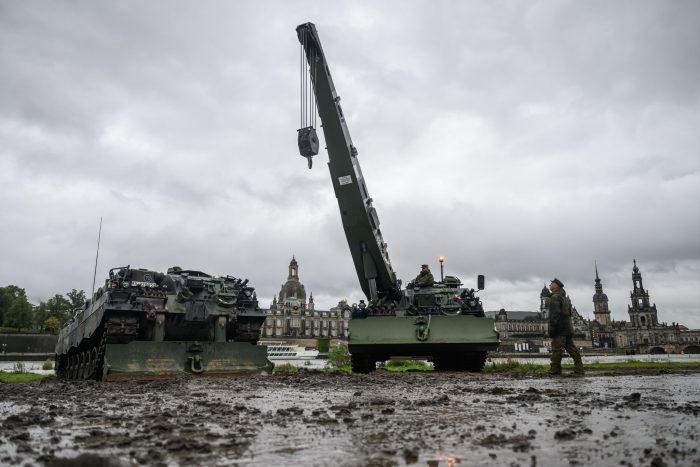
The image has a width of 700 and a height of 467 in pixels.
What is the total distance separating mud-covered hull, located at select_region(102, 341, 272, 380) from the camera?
11617 mm

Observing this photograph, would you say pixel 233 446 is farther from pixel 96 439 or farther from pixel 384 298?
pixel 384 298

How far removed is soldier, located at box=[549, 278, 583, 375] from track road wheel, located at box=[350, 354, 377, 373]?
4591mm

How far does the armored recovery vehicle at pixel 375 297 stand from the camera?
44.2 ft

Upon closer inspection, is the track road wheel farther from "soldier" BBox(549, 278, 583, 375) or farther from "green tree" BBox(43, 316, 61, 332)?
"green tree" BBox(43, 316, 61, 332)

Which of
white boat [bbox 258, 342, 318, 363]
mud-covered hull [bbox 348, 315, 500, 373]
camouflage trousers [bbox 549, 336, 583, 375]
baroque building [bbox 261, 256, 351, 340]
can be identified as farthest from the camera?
baroque building [bbox 261, 256, 351, 340]

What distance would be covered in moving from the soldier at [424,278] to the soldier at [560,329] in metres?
4.09

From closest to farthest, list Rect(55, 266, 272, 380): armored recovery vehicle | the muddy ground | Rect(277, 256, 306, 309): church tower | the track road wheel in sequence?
the muddy ground → Rect(55, 266, 272, 380): armored recovery vehicle → the track road wheel → Rect(277, 256, 306, 309): church tower

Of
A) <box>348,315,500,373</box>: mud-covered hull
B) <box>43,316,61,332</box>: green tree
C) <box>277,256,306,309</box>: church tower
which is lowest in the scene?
<box>348,315,500,373</box>: mud-covered hull

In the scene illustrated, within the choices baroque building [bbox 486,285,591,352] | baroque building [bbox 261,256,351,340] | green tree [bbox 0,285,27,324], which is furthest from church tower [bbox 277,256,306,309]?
green tree [bbox 0,285,27,324]

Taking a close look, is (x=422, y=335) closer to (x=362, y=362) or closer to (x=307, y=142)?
(x=362, y=362)

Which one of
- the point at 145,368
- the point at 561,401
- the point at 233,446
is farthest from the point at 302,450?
the point at 145,368

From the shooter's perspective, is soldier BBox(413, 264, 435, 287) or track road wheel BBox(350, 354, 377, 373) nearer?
track road wheel BBox(350, 354, 377, 373)

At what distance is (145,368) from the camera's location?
11844 millimetres

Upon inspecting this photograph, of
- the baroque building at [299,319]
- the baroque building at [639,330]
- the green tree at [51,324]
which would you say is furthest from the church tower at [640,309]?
the green tree at [51,324]
